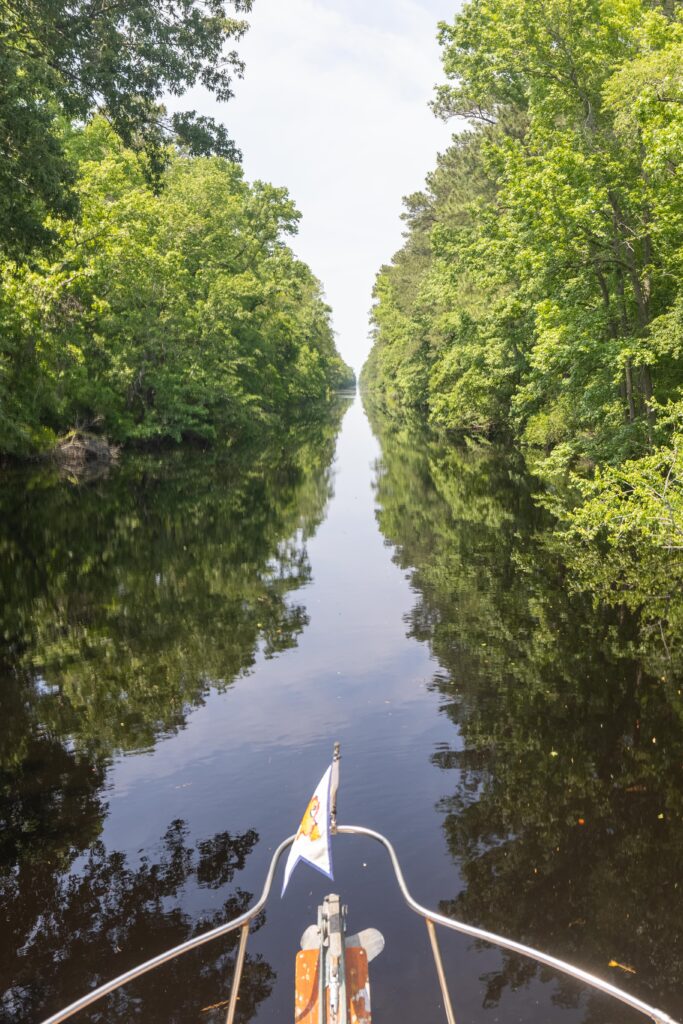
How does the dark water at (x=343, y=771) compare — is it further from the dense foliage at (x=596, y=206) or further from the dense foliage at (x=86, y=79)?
the dense foliage at (x=86, y=79)

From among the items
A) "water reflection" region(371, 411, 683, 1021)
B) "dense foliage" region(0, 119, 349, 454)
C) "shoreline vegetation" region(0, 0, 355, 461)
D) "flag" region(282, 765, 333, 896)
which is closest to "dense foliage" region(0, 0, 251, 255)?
"shoreline vegetation" region(0, 0, 355, 461)

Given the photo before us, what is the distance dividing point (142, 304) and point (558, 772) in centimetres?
3574

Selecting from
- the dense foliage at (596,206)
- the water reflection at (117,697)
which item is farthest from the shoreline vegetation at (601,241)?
the water reflection at (117,697)

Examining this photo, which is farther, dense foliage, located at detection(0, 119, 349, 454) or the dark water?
dense foliage, located at detection(0, 119, 349, 454)

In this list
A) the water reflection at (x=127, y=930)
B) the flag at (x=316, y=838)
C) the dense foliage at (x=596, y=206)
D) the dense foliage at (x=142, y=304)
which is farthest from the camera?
the dense foliage at (x=142, y=304)

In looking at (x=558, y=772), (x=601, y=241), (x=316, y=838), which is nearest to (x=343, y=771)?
(x=558, y=772)

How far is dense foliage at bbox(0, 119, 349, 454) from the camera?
30094 millimetres

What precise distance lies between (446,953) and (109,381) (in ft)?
116

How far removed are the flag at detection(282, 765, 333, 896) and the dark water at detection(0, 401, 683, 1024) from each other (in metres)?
1.32

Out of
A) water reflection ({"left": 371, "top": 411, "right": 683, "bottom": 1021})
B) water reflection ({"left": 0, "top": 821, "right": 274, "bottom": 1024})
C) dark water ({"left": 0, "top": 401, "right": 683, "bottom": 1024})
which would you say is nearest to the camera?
water reflection ({"left": 0, "top": 821, "right": 274, "bottom": 1024})

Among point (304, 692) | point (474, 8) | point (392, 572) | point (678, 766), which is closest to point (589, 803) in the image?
point (678, 766)

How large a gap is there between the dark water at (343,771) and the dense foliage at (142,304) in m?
11.8

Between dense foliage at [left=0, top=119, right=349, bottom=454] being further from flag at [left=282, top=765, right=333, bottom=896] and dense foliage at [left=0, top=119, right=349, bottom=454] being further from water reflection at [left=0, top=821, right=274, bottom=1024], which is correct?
flag at [left=282, top=765, right=333, bottom=896]

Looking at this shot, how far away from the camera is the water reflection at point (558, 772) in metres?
5.86
